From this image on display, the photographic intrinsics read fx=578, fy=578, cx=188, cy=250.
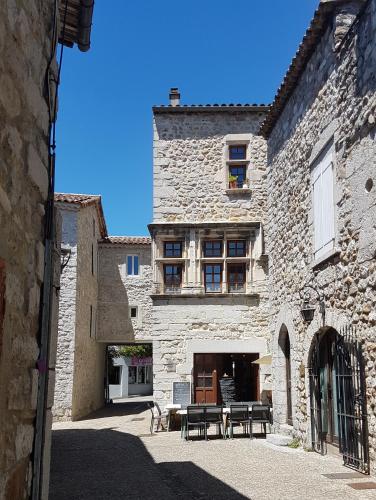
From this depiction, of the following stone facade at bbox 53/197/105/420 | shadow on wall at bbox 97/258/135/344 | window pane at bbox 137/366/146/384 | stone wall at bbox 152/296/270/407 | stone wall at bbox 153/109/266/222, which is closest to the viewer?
stone wall at bbox 152/296/270/407

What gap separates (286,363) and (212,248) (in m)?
4.40

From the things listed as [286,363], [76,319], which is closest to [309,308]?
[286,363]

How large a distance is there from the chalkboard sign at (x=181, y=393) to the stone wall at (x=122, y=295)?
6.23 m

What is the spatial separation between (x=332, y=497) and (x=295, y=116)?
6.20 metres

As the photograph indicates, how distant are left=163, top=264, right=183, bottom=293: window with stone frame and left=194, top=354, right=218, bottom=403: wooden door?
5.63 ft

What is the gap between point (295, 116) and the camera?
31.9 feet

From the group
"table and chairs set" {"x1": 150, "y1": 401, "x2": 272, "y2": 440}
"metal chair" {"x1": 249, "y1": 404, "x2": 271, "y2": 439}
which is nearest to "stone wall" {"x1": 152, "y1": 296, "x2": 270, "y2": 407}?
"table and chairs set" {"x1": 150, "y1": 401, "x2": 272, "y2": 440}

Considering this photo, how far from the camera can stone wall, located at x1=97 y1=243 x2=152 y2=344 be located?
62.8 feet

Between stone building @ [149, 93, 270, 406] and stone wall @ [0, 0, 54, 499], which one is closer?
stone wall @ [0, 0, 54, 499]

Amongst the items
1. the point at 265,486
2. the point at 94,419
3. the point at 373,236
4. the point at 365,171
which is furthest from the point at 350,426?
the point at 94,419

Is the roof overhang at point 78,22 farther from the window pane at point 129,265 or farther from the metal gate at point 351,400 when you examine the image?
the window pane at point 129,265

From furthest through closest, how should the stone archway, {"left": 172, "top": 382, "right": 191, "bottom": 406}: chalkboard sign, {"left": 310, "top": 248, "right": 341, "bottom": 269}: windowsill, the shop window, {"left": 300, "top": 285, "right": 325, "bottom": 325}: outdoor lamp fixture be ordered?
the shop window
{"left": 172, "top": 382, "right": 191, "bottom": 406}: chalkboard sign
the stone archway
{"left": 300, "top": 285, "right": 325, "bottom": 325}: outdoor lamp fixture
{"left": 310, "top": 248, "right": 341, "bottom": 269}: windowsill

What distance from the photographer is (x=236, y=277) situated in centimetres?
1399

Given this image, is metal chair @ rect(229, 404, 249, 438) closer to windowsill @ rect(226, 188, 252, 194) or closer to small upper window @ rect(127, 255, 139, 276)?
windowsill @ rect(226, 188, 252, 194)
